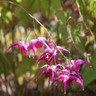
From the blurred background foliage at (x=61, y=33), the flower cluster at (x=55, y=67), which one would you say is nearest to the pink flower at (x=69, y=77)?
the flower cluster at (x=55, y=67)

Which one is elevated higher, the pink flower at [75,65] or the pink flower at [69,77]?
the pink flower at [75,65]

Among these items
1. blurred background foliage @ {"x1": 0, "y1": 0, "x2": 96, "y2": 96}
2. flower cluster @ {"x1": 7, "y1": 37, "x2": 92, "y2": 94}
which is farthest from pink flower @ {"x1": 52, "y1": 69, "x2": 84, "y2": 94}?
blurred background foliage @ {"x1": 0, "y1": 0, "x2": 96, "y2": 96}

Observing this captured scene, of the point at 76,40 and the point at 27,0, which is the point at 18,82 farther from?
the point at 76,40

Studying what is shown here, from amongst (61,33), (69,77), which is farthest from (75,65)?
(61,33)

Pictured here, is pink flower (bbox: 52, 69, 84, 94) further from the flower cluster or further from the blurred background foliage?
the blurred background foliage

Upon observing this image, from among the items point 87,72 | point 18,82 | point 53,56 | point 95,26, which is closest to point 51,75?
point 53,56

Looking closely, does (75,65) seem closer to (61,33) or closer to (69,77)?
(69,77)

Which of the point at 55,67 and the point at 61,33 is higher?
the point at 61,33

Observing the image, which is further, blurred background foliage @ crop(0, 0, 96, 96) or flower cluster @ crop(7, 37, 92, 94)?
blurred background foliage @ crop(0, 0, 96, 96)

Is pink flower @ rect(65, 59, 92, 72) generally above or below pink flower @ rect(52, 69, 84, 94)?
above

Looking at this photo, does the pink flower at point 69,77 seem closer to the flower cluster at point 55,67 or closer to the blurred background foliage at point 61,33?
the flower cluster at point 55,67

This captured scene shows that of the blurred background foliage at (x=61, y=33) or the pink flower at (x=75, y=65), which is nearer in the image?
the pink flower at (x=75, y=65)

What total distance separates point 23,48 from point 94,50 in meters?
0.82

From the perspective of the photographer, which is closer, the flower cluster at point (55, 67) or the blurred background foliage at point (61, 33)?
the flower cluster at point (55, 67)
